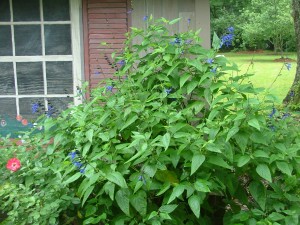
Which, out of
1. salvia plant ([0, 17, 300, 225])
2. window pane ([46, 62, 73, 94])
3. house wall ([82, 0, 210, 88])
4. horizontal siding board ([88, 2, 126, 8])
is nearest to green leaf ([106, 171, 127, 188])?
salvia plant ([0, 17, 300, 225])

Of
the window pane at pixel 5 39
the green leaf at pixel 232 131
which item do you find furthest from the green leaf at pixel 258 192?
the window pane at pixel 5 39

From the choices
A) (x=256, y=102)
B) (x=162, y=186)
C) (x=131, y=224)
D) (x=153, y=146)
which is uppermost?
(x=256, y=102)

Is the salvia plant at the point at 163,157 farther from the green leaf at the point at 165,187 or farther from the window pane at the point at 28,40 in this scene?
the window pane at the point at 28,40

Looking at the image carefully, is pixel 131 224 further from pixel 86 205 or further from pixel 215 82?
pixel 215 82

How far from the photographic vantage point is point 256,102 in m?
2.97

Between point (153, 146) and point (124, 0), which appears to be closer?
point (153, 146)

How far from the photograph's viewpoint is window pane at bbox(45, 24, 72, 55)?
189 inches

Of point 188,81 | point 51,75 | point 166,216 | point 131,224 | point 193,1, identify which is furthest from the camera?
point 51,75

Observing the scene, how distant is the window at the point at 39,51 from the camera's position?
4.79 metres

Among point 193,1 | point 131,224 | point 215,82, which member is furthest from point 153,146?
point 193,1

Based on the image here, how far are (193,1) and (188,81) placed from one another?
1.36 meters

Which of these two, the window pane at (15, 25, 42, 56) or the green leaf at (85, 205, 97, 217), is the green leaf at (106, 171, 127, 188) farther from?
the window pane at (15, 25, 42, 56)

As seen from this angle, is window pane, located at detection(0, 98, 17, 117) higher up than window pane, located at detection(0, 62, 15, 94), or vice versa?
window pane, located at detection(0, 62, 15, 94)

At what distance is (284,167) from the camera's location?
2.87 metres
